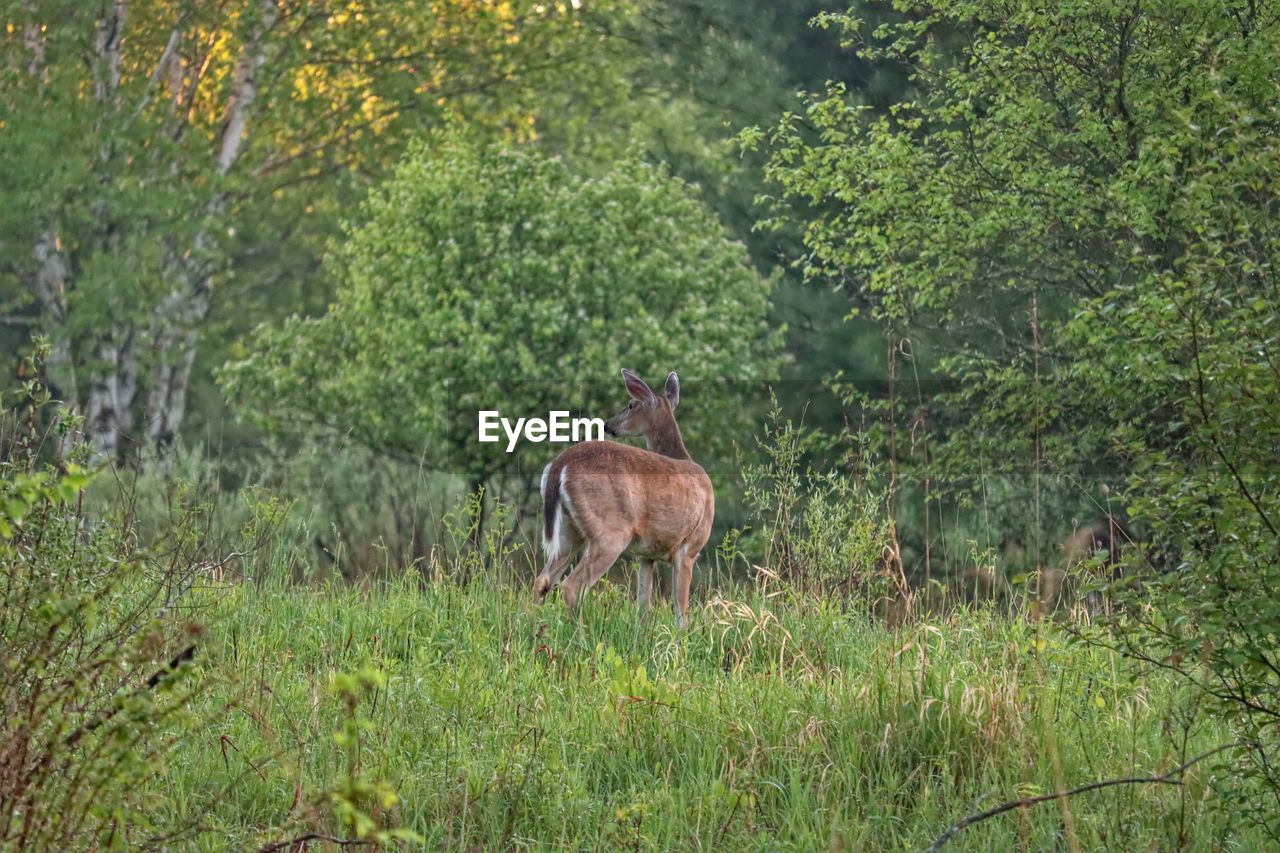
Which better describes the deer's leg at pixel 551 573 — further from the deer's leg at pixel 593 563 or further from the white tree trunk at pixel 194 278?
the white tree trunk at pixel 194 278

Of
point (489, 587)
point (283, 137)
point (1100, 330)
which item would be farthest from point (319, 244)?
point (489, 587)

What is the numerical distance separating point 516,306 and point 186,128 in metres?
8.12

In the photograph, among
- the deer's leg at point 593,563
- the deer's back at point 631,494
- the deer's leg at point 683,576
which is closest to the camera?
the deer's leg at point 593,563

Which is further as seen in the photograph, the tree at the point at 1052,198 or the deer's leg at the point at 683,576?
the tree at the point at 1052,198

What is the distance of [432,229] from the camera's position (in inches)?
711

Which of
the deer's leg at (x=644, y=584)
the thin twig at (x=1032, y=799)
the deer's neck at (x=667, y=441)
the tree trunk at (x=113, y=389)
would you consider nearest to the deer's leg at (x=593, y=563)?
the deer's leg at (x=644, y=584)

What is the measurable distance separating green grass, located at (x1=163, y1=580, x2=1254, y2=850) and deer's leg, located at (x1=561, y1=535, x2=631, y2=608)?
65.9 inches

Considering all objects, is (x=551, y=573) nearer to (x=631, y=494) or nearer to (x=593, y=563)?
(x=593, y=563)

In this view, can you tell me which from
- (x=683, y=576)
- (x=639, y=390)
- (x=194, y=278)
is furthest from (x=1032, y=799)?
(x=194, y=278)

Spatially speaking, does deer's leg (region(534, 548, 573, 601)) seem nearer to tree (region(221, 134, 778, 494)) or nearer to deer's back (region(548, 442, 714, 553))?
deer's back (region(548, 442, 714, 553))

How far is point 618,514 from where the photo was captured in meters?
8.89

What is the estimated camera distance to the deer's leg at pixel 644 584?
797cm

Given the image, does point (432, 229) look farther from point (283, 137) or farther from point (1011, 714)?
point (1011, 714)

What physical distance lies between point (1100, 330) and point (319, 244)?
1769cm
